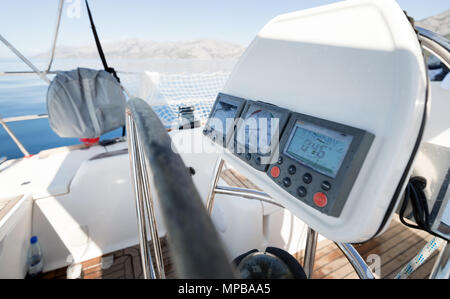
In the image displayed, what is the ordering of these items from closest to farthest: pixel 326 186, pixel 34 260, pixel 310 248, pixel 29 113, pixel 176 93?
pixel 326 186, pixel 310 248, pixel 34 260, pixel 176 93, pixel 29 113

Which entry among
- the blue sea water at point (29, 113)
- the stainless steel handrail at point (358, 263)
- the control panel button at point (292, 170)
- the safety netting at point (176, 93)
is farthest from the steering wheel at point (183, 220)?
the blue sea water at point (29, 113)

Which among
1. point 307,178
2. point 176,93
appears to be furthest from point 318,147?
point 176,93

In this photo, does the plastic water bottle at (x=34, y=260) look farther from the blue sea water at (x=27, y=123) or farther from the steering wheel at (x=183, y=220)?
the blue sea water at (x=27, y=123)

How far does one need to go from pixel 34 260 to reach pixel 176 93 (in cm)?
168

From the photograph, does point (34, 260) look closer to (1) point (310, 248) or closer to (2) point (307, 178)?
(1) point (310, 248)

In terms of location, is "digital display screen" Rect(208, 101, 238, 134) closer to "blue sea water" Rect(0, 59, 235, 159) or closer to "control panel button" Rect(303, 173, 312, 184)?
"control panel button" Rect(303, 173, 312, 184)

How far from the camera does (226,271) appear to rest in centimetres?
14

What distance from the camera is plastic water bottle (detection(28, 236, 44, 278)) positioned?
52.3 inches

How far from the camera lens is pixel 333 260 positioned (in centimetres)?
153

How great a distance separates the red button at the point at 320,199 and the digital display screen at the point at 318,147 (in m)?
0.04

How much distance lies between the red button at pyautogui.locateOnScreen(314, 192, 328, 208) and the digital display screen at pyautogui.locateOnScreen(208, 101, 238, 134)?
11.3 inches

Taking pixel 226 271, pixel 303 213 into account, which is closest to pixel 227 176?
pixel 303 213

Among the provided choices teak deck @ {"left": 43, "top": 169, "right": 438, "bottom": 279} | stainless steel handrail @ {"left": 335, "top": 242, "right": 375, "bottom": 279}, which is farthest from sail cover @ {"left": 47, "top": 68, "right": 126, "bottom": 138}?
stainless steel handrail @ {"left": 335, "top": 242, "right": 375, "bottom": 279}

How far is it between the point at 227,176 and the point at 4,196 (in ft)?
4.38
